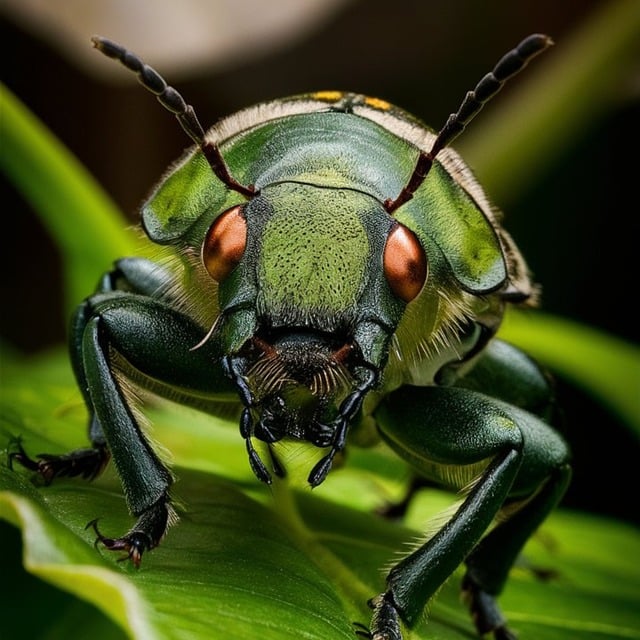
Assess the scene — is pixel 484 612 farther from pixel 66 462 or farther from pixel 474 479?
pixel 66 462

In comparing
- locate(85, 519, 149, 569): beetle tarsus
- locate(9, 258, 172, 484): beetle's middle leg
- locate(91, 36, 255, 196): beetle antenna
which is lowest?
locate(9, 258, 172, 484): beetle's middle leg

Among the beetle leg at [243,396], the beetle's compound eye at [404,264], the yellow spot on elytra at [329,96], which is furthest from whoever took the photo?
the yellow spot on elytra at [329,96]

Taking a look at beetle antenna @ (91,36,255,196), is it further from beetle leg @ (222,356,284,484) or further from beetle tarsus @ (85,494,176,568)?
beetle tarsus @ (85,494,176,568)

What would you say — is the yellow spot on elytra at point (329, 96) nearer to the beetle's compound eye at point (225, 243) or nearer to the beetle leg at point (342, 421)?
the beetle's compound eye at point (225, 243)

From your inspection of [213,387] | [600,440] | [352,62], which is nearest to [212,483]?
[213,387]

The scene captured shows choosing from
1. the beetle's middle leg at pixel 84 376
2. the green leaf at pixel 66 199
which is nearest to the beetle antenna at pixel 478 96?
the beetle's middle leg at pixel 84 376

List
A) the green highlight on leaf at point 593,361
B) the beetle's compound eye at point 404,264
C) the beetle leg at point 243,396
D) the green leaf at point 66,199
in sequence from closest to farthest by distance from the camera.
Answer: the beetle leg at point 243,396 → the beetle's compound eye at point 404,264 → the green leaf at point 66,199 → the green highlight on leaf at point 593,361

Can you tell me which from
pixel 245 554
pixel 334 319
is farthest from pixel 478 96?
pixel 245 554

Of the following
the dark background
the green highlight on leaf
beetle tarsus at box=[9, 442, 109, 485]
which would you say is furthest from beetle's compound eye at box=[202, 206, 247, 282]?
the dark background
